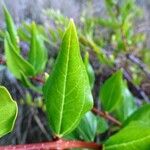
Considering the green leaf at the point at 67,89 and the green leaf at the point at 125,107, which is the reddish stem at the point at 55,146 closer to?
the green leaf at the point at 67,89

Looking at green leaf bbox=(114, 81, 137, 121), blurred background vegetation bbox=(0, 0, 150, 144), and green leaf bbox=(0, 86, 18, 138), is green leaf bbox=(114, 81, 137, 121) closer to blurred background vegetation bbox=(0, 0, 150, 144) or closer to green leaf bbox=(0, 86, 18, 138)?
blurred background vegetation bbox=(0, 0, 150, 144)

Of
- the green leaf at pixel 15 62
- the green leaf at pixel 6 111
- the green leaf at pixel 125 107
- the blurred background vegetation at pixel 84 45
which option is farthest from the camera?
the blurred background vegetation at pixel 84 45

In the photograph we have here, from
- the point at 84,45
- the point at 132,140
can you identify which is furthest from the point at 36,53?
the point at 84,45

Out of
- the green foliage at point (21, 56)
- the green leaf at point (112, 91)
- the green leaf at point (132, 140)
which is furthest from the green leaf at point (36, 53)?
the green leaf at point (132, 140)

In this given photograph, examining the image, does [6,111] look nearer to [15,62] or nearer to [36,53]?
[15,62]

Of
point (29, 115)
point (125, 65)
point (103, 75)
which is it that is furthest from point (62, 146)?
point (103, 75)

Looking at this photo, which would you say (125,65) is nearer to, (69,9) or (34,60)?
(34,60)
